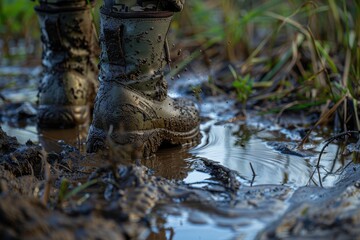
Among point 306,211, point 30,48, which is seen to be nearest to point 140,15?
point 306,211

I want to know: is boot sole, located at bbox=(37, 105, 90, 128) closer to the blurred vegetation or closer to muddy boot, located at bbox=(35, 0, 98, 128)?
muddy boot, located at bbox=(35, 0, 98, 128)

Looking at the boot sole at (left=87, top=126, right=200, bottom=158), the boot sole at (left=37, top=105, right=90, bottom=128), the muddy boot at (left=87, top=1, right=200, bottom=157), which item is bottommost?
the boot sole at (left=37, top=105, right=90, bottom=128)

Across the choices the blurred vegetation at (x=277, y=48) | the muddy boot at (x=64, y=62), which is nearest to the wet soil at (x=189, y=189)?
the muddy boot at (x=64, y=62)

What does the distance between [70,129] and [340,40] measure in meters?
2.02

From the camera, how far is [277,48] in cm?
436

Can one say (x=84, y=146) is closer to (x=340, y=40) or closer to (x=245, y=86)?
(x=245, y=86)

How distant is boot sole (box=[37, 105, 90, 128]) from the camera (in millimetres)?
3072

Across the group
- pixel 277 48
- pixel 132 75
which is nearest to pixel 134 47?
pixel 132 75

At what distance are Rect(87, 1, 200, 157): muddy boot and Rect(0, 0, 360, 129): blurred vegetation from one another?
1.60 ft

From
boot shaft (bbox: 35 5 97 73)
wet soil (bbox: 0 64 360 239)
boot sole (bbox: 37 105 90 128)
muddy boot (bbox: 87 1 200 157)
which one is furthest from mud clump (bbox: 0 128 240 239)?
boot shaft (bbox: 35 5 97 73)

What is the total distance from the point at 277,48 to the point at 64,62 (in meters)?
1.86

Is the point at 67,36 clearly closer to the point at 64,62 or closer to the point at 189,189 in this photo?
the point at 64,62

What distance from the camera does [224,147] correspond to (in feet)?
8.88

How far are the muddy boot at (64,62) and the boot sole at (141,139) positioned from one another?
2.11ft
